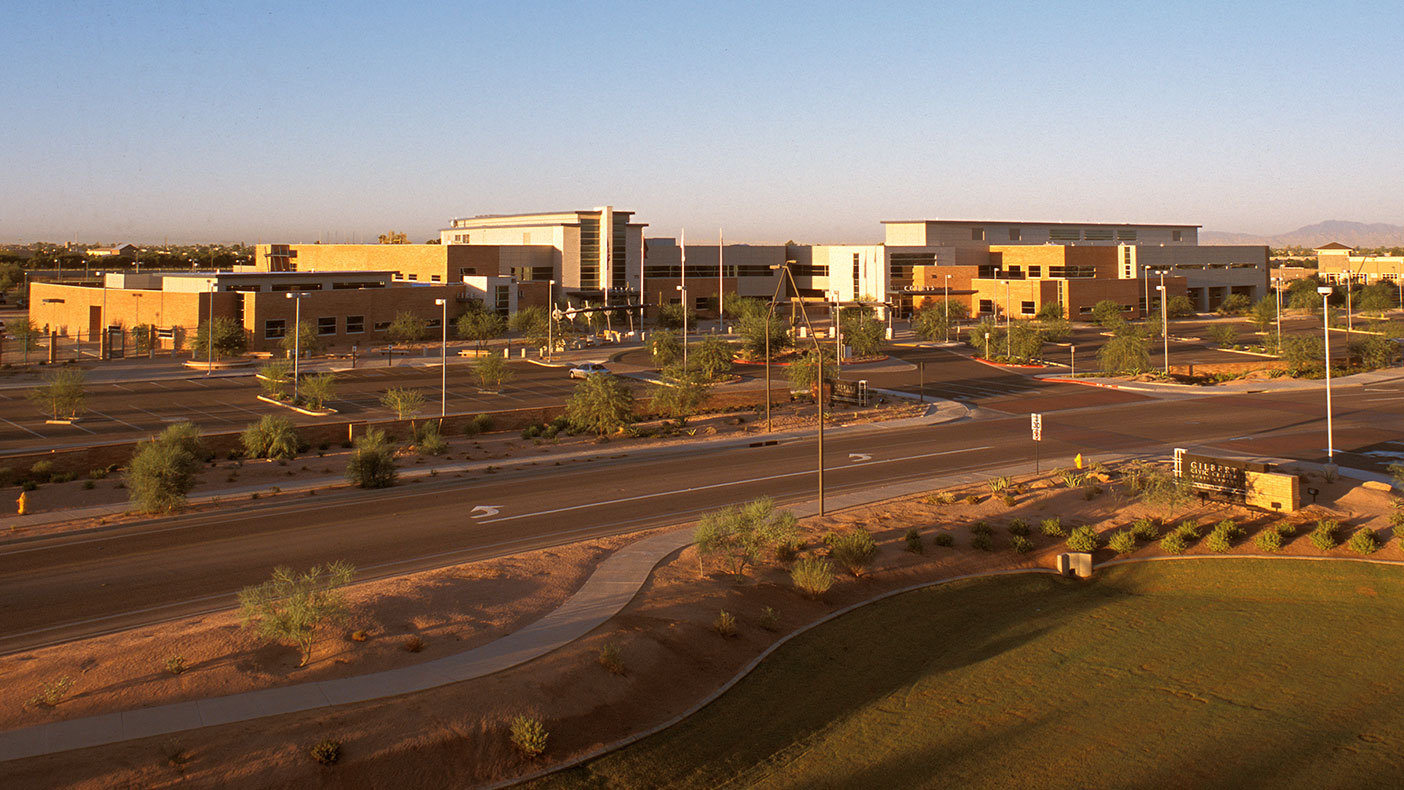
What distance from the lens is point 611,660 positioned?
1669 cm

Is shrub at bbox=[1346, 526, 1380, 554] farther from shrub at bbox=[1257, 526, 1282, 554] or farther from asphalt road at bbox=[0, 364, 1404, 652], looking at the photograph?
asphalt road at bbox=[0, 364, 1404, 652]

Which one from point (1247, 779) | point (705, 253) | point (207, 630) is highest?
point (705, 253)

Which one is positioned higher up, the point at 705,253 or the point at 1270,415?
the point at 705,253

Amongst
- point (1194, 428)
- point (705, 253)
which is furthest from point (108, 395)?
point (705, 253)

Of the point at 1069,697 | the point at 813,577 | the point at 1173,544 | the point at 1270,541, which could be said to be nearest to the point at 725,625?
the point at 813,577

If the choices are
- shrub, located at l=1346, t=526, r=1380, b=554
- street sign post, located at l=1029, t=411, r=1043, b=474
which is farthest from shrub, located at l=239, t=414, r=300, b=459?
shrub, located at l=1346, t=526, r=1380, b=554

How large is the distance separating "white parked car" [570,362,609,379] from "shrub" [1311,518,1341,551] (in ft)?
140

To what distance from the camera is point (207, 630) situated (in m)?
17.3

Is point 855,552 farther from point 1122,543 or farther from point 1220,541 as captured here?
point 1220,541

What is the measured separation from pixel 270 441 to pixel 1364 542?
1373 inches

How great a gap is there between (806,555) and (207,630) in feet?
41.8

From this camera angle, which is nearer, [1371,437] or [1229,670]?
[1229,670]

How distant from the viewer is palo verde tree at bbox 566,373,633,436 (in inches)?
1706

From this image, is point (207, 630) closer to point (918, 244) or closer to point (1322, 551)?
point (1322, 551)
